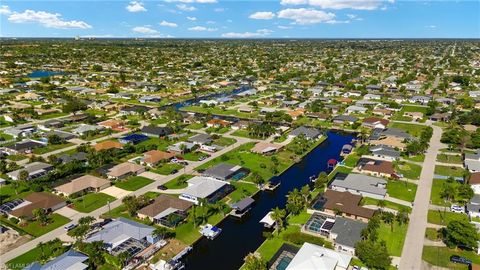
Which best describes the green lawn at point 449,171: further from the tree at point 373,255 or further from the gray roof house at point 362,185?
the tree at point 373,255

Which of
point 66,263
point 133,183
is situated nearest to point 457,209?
point 133,183

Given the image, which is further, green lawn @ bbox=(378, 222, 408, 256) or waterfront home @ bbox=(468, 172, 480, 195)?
waterfront home @ bbox=(468, 172, 480, 195)

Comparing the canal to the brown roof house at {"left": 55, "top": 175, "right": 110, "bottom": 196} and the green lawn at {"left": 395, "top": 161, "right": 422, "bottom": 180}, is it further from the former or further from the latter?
the brown roof house at {"left": 55, "top": 175, "right": 110, "bottom": 196}

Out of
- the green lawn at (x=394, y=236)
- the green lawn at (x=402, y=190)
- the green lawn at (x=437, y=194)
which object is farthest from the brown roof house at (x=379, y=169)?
the green lawn at (x=394, y=236)

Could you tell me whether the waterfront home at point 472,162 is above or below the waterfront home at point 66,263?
above

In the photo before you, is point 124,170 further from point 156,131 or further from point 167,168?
point 156,131

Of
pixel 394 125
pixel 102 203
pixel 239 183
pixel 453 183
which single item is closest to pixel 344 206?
pixel 239 183

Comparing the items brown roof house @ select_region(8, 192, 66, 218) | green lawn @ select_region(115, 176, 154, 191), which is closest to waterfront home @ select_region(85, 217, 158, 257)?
brown roof house @ select_region(8, 192, 66, 218)
